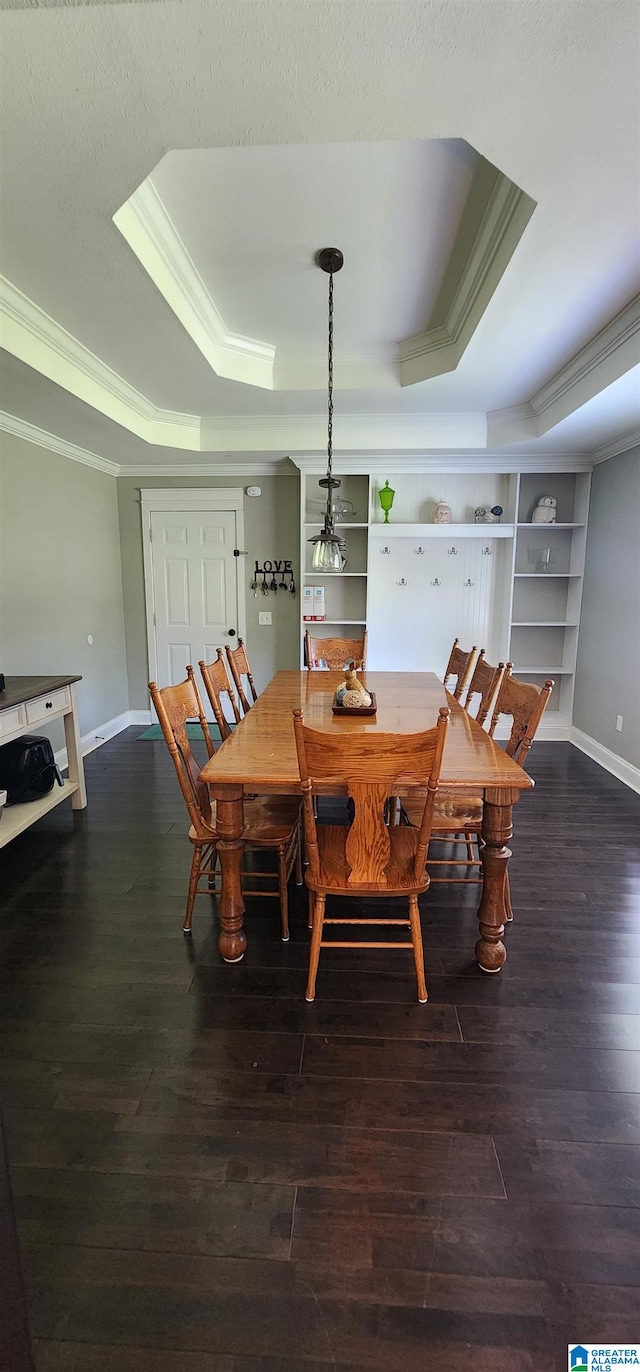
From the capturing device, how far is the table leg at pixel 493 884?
191cm

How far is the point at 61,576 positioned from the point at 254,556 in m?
1.68

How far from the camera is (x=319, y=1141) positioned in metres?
1.41

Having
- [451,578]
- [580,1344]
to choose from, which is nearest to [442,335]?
[451,578]

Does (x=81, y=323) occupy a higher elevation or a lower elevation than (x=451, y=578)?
higher

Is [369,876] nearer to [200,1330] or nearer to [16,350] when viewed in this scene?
[200,1330]

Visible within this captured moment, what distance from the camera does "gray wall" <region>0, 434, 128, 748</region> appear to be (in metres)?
3.57

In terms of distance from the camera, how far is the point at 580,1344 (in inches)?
40.9

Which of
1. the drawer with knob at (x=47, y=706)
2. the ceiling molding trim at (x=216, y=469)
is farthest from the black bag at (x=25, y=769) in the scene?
the ceiling molding trim at (x=216, y=469)

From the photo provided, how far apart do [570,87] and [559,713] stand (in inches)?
171

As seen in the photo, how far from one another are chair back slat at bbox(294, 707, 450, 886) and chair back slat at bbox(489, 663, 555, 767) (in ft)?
1.73

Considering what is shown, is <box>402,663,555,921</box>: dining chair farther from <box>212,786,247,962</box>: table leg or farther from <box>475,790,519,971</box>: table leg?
<box>212,786,247,962</box>: table leg

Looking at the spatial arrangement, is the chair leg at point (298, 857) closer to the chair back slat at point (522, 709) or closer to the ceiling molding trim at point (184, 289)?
the chair back slat at point (522, 709)

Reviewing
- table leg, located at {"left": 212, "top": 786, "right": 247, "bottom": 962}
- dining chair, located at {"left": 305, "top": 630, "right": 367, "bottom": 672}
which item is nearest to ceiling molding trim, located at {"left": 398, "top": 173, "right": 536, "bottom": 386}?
dining chair, located at {"left": 305, "top": 630, "right": 367, "bottom": 672}

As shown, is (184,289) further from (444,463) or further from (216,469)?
(444,463)
